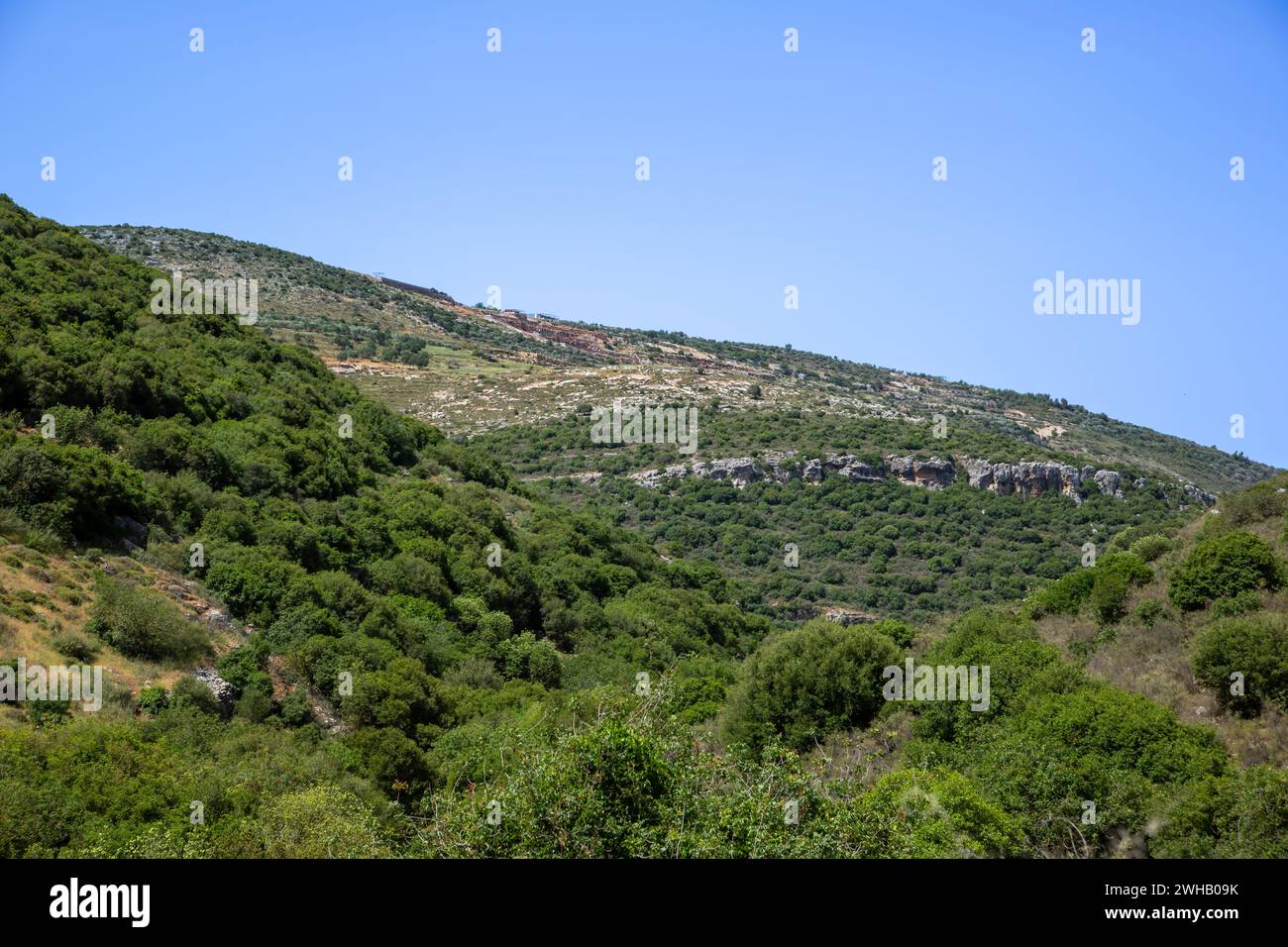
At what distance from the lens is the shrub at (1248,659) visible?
57.3 ft

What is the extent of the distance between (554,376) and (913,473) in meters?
29.7

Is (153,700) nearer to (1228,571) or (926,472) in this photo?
(1228,571)

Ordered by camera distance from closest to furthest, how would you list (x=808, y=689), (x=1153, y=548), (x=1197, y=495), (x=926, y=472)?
(x=808, y=689) < (x=1153, y=548) < (x=1197, y=495) < (x=926, y=472)

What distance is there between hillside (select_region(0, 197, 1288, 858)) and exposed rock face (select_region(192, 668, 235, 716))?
0.22 feet

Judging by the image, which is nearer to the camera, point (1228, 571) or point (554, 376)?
point (1228, 571)

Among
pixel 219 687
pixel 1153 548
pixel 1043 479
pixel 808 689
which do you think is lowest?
pixel 808 689

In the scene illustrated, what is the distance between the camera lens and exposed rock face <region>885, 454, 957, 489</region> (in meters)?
65.3

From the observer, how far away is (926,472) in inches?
2581

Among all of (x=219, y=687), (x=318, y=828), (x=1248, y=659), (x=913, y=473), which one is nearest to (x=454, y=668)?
(x=219, y=687)

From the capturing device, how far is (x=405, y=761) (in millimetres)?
18438

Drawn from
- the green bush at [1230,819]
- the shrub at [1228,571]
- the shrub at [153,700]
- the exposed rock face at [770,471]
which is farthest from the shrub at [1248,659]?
the exposed rock face at [770,471]
